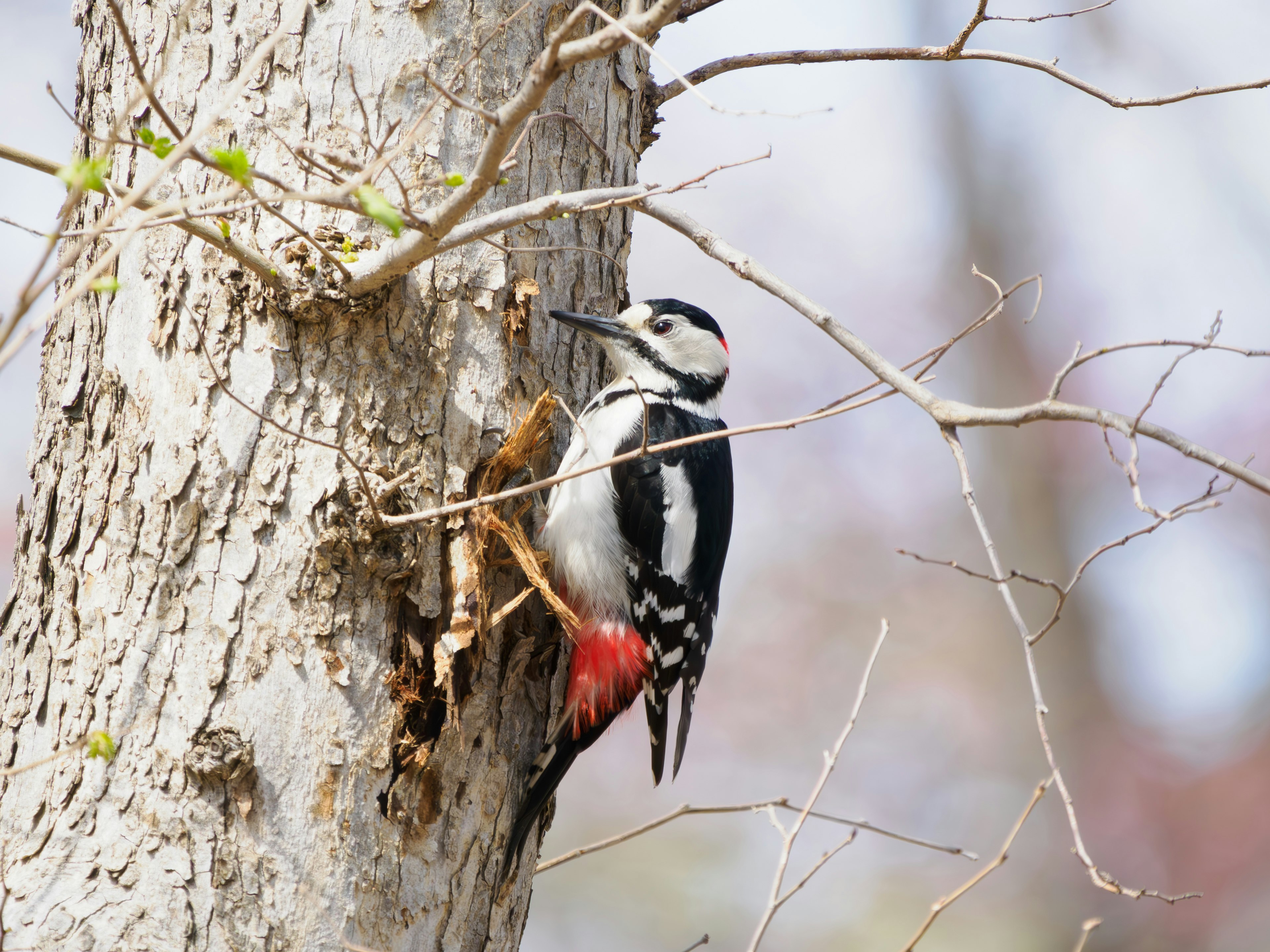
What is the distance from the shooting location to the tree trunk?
1.88m

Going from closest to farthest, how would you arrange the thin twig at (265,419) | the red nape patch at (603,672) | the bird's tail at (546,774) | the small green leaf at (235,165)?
the small green leaf at (235,165) < the thin twig at (265,419) < the bird's tail at (546,774) < the red nape patch at (603,672)

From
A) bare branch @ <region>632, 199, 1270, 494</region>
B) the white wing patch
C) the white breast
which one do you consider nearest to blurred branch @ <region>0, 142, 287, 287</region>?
bare branch @ <region>632, 199, 1270, 494</region>

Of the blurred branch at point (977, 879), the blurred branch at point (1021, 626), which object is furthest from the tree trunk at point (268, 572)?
the blurred branch at point (1021, 626)

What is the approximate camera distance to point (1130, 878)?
7477 millimetres

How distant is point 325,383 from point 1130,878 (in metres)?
7.75

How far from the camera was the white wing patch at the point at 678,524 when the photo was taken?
297cm

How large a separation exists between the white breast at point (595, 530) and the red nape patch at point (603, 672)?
0.30ft

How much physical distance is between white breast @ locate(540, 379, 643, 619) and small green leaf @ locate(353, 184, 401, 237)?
4.71 ft

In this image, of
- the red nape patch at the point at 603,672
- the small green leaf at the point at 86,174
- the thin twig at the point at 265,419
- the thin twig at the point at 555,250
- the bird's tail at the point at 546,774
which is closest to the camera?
the small green leaf at the point at 86,174

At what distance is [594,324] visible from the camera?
261 cm

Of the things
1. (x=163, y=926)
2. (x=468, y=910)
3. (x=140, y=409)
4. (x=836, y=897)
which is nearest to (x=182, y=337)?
(x=140, y=409)

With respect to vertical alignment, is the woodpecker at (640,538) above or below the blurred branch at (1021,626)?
above

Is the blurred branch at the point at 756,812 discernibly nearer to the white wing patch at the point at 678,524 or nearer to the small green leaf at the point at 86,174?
the white wing patch at the point at 678,524

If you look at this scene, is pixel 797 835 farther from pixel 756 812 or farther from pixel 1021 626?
pixel 1021 626
